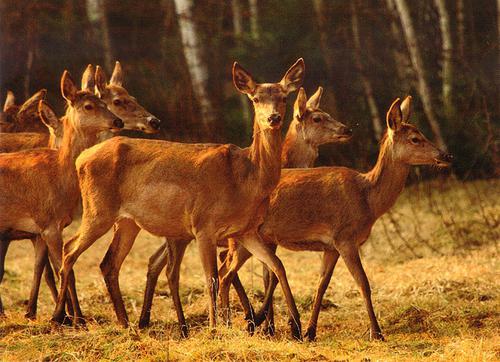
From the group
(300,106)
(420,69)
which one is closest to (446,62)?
(420,69)

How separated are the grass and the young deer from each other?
712 mm

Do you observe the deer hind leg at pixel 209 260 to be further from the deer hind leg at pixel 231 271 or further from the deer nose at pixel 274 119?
the deer nose at pixel 274 119

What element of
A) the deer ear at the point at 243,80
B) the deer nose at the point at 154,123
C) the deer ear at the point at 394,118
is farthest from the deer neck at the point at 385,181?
the deer nose at the point at 154,123

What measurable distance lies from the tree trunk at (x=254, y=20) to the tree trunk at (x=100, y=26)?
8.39 feet

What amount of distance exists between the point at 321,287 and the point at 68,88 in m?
3.11

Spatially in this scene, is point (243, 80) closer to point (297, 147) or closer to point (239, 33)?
point (297, 147)

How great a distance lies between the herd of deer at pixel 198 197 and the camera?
35.1 feet

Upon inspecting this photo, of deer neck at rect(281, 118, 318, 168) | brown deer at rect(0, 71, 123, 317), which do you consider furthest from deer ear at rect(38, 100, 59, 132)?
deer neck at rect(281, 118, 318, 168)

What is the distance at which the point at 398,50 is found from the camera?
2067 cm

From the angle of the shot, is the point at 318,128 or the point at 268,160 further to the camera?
the point at 318,128

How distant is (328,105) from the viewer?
19.5 metres

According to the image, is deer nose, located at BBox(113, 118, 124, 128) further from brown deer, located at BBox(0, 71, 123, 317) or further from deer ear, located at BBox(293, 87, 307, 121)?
deer ear, located at BBox(293, 87, 307, 121)

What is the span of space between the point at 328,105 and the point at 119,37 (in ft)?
14.6

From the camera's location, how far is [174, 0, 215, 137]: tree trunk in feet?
64.5
